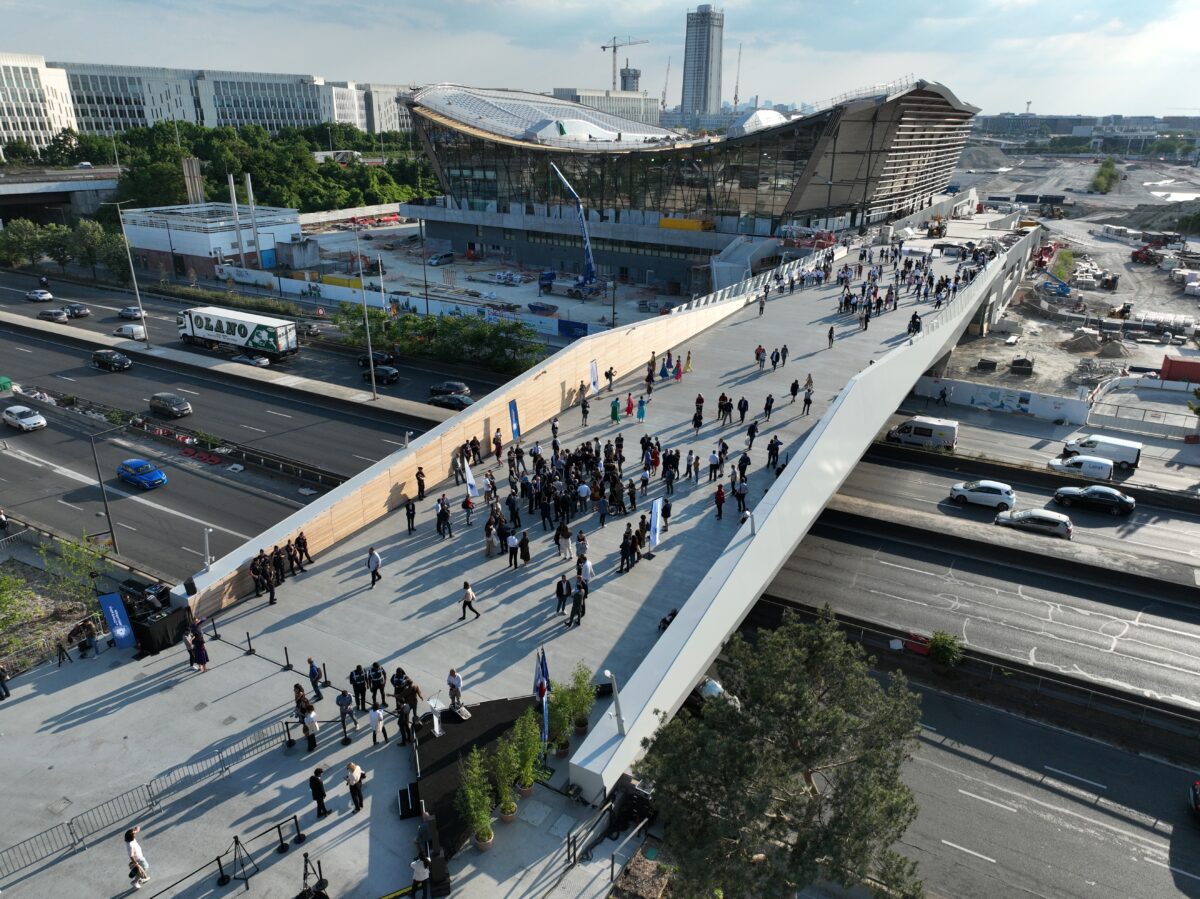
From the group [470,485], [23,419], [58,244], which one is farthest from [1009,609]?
[58,244]

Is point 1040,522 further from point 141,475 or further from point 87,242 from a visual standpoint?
point 87,242

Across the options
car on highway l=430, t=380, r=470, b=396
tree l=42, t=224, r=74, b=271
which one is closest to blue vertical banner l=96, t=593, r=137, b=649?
car on highway l=430, t=380, r=470, b=396

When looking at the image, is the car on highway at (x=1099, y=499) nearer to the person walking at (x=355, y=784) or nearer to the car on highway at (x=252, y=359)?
the person walking at (x=355, y=784)

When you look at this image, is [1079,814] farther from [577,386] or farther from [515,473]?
[577,386]

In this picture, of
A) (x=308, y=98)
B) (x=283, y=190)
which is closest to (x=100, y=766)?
(x=283, y=190)

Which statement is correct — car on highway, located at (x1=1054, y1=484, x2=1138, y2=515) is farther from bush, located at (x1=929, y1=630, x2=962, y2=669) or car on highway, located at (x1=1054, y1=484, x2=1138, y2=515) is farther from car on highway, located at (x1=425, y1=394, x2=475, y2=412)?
car on highway, located at (x1=425, y1=394, x2=475, y2=412)
